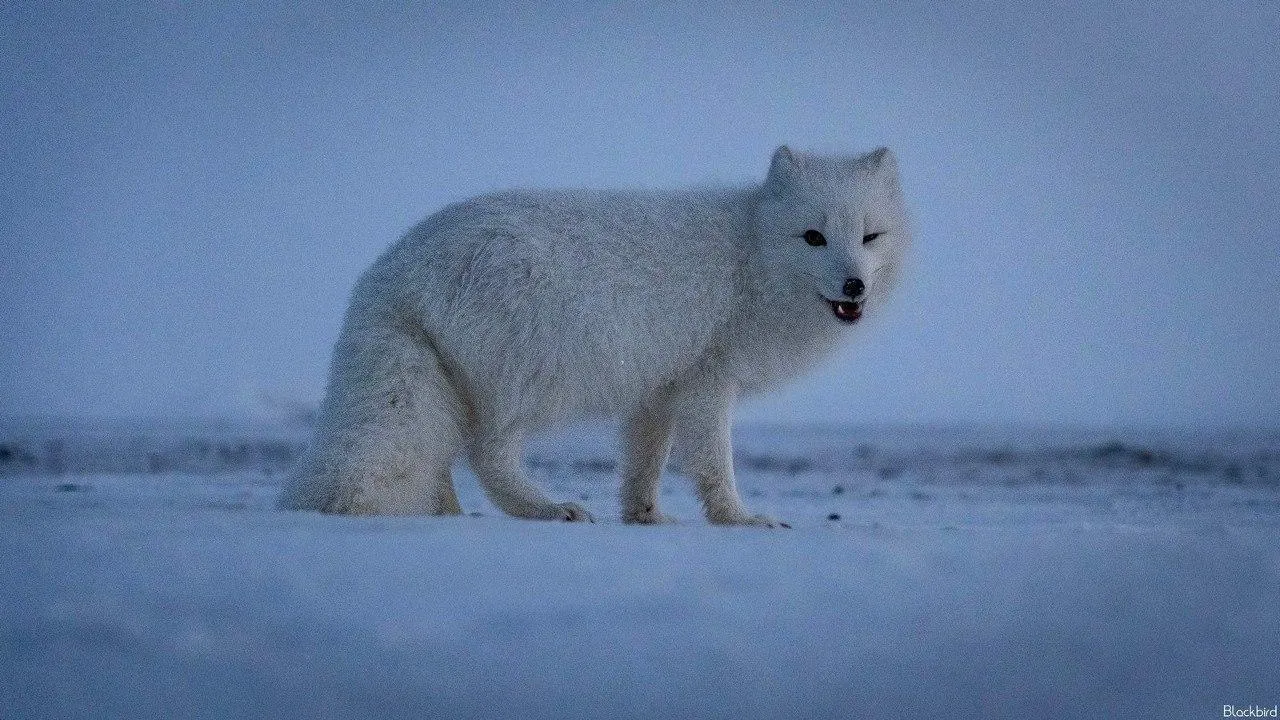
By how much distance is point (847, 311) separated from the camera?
4645mm

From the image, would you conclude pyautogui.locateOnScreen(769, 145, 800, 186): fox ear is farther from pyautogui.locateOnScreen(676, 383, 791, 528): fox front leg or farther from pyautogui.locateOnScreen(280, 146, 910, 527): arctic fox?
pyautogui.locateOnScreen(676, 383, 791, 528): fox front leg

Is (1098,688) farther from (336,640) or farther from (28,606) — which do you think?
(28,606)

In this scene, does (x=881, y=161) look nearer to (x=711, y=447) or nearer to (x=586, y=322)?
(x=711, y=447)

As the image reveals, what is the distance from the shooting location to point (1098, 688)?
235cm

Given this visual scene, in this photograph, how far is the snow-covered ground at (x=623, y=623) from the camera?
2.30 m

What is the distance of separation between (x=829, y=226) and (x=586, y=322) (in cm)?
111

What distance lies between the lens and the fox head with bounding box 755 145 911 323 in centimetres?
459

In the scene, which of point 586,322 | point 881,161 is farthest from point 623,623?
point 881,161

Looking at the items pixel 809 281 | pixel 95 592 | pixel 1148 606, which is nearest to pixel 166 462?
pixel 809 281

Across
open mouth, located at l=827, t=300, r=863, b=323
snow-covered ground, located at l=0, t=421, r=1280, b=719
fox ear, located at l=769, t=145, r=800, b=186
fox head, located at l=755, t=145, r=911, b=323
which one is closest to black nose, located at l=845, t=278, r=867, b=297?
fox head, located at l=755, t=145, r=911, b=323

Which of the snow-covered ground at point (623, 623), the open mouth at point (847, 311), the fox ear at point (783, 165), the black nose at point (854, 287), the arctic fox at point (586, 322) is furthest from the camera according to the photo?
the fox ear at point (783, 165)

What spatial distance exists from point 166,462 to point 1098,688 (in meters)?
13.0

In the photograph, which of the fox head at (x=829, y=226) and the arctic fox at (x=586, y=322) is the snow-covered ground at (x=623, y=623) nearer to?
the arctic fox at (x=586, y=322)

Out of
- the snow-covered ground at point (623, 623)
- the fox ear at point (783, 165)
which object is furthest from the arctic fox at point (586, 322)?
the snow-covered ground at point (623, 623)
